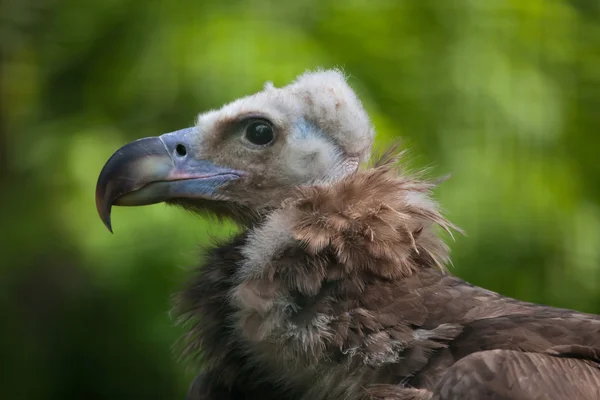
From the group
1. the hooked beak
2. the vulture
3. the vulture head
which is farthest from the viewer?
the vulture head

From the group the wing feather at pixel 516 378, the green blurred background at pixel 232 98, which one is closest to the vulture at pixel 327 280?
the wing feather at pixel 516 378

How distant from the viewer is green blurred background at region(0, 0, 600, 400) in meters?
3.94

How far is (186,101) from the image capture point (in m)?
4.06

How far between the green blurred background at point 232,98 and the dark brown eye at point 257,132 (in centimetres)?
124

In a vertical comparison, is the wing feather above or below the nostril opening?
below

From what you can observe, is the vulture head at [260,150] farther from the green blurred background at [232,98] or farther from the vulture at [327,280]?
the green blurred background at [232,98]

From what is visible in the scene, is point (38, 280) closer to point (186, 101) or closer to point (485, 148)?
point (186, 101)

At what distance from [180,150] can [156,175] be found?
0.11 metres

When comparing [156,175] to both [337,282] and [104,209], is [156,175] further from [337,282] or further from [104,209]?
[337,282]

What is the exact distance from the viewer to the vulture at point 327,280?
200 centimetres

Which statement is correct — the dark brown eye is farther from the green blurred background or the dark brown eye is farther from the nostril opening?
the green blurred background

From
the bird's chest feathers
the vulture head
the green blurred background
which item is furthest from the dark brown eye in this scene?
the green blurred background

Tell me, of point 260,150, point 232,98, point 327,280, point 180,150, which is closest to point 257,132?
point 260,150

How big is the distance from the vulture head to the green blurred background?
46.6 inches
